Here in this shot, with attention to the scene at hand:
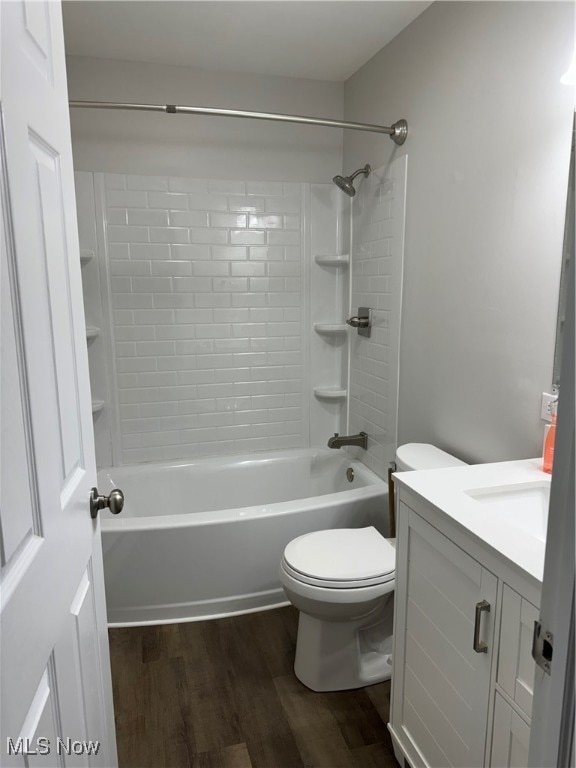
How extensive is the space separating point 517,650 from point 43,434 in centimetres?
100

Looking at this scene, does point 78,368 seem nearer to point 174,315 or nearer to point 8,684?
point 8,684

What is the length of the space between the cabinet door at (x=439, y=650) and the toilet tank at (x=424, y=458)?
48 centimetres

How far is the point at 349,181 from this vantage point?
269 centimetres

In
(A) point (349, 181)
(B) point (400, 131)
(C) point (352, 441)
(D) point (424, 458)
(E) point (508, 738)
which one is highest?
(B) point (400, 131)

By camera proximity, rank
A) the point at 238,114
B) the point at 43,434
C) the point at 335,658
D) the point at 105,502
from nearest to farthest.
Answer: the point at 43,434 → the point at 105,502 → the point at 335,658 → the point at 238,114

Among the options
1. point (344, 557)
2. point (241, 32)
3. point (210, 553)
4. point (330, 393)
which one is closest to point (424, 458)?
point (344, 557)

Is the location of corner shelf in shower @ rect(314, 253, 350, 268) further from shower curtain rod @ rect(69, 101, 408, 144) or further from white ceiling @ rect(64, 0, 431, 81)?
white ceiling @ rect(64, 0, 431, 81)

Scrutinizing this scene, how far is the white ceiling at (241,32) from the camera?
207cm

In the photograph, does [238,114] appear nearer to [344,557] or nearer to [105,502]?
[105,502]

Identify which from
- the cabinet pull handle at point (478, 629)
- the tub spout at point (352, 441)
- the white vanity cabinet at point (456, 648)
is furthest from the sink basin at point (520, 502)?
the tub spout at point (352, 441)

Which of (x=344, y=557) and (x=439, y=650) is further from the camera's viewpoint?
(x=344, y=557)

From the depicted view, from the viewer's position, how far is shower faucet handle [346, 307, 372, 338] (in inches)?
109

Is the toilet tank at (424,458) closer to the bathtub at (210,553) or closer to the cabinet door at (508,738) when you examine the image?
the bathtub at (210,553)

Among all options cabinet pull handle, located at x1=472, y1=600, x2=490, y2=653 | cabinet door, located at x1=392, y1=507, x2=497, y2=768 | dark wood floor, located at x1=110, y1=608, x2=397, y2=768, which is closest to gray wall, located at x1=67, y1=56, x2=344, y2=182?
cabinet door, located at x1=392, y1=507, x2=497, y2=768
